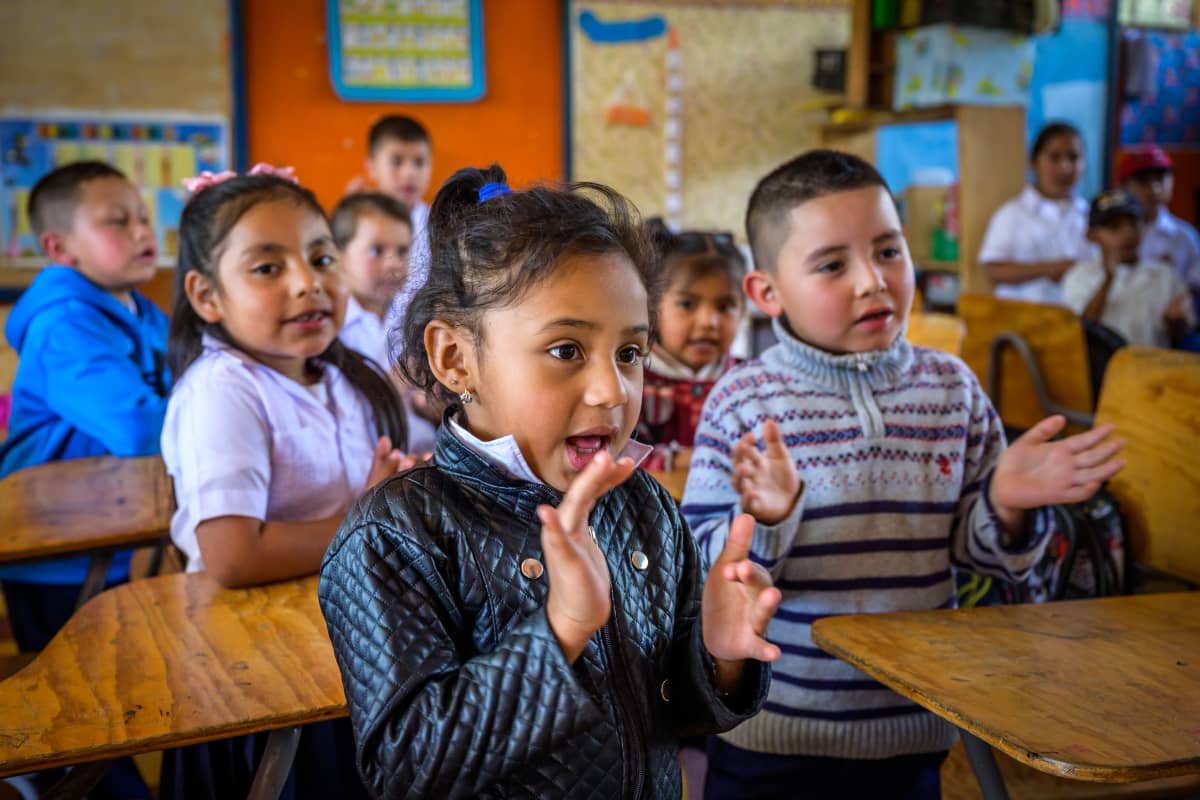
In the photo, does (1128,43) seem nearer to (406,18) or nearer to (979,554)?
(406,18)

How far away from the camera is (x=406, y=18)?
5.47 metres

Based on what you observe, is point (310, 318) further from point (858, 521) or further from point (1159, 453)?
point (1159, 453)

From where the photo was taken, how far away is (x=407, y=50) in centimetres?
550

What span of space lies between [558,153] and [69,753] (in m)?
5.06

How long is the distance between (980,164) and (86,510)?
426cm

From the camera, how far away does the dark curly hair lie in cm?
100

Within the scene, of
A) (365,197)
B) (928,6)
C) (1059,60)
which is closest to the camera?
(365,197)

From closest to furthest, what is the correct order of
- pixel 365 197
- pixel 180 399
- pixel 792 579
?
1. pixel 792 579
2. pixel 180 399
3. pixel 365 197

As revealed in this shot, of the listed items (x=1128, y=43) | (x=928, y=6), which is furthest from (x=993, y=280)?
(x=1128, y=43)

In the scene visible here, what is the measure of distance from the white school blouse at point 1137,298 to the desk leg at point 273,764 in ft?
13.6

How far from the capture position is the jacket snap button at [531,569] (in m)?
0.98

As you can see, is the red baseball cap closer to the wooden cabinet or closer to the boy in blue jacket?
the wooden cabinet

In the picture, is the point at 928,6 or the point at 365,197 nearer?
the point at 365,197

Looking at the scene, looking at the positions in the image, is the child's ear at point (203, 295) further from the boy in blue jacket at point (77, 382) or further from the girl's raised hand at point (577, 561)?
the girl's raised hand at point (577, 561)
